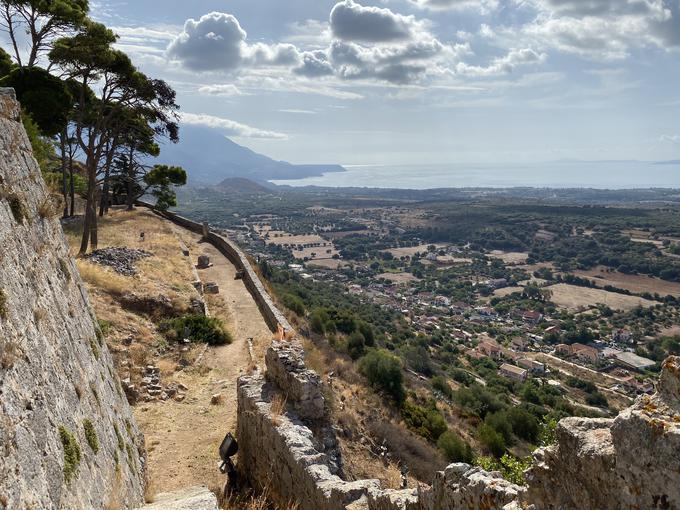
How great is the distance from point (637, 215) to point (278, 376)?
160 meters

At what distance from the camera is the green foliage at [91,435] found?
15.4ft

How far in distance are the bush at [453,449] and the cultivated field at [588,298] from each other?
7196 cm

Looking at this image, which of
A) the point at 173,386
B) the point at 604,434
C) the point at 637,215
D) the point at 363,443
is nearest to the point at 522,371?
the point at 363,443

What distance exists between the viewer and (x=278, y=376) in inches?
342

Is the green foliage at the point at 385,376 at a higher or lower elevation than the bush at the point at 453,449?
higher

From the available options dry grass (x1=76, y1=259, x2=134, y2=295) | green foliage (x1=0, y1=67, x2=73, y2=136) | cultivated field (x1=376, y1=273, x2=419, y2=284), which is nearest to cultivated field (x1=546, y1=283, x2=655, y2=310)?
cultivated field (x1=376, y1=273, x2=419, y2=284)

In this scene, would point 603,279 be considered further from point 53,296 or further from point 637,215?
point 53,296

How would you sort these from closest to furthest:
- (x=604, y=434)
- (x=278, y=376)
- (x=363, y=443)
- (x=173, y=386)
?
(x=604, y=434), (x=278, y=376), (x=173, y=386), (x=363, y=443)

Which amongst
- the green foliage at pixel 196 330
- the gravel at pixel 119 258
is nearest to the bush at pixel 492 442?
the green foliage at pixel 196 330

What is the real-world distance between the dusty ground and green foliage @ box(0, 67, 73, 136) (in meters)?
5.37

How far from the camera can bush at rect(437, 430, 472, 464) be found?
1473 cm

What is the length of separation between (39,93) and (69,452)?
17.6 m

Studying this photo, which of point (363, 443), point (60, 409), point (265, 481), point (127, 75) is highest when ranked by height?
point (127, 75)

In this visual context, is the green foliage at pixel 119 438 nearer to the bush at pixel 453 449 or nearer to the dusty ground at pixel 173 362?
the dusty ground at pixel 173 362
